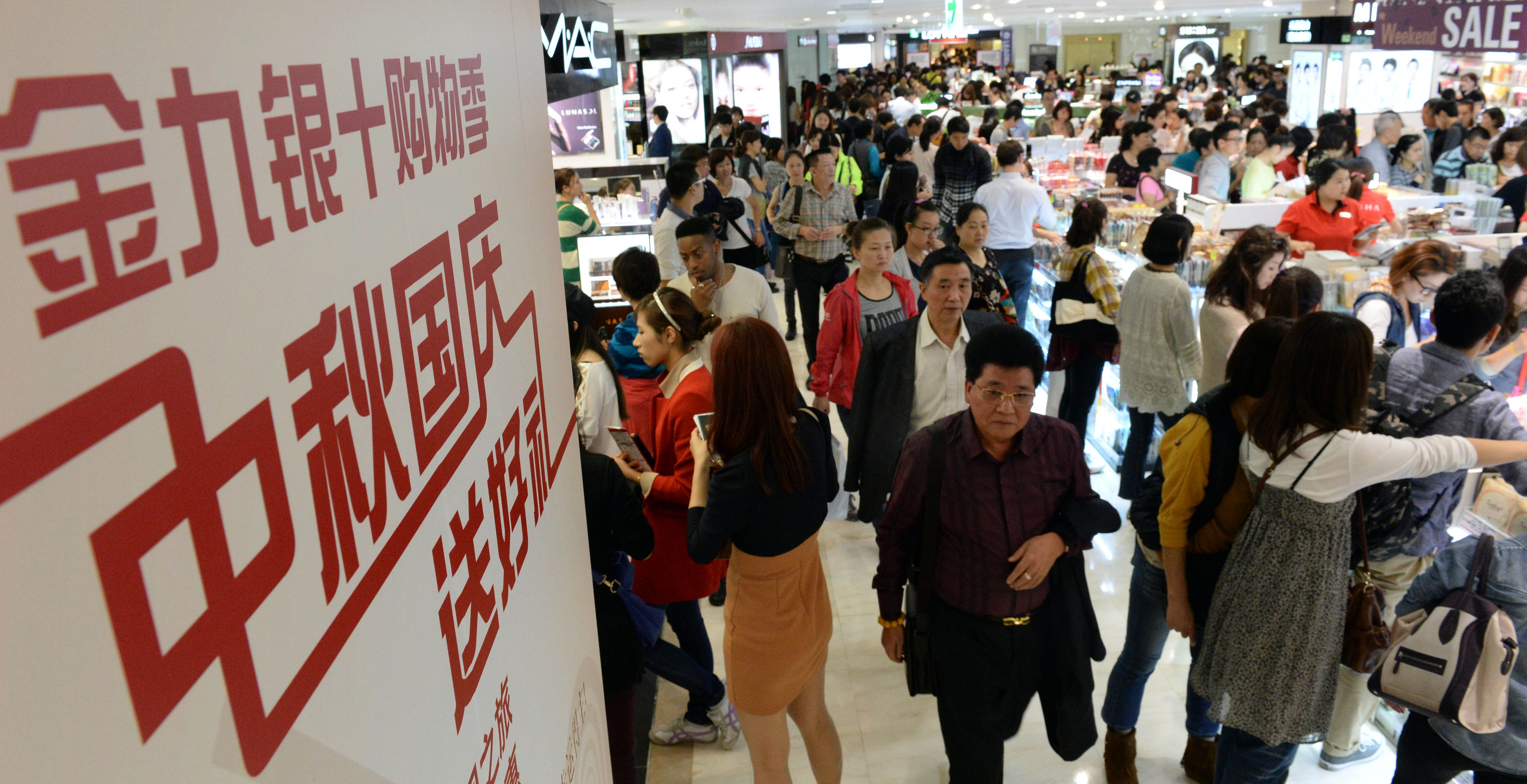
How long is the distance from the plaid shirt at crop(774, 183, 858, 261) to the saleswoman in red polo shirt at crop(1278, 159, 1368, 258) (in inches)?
98.5

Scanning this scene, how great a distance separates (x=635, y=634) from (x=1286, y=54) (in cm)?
3298

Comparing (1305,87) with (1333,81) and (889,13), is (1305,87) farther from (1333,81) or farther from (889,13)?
(889,13)

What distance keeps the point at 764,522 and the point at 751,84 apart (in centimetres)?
1462

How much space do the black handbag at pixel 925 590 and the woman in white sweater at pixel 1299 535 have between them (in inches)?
28.8

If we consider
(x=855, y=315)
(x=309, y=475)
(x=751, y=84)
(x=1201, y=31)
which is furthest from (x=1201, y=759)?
(x=1201, y=31)

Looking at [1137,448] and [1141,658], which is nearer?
[1141,658]

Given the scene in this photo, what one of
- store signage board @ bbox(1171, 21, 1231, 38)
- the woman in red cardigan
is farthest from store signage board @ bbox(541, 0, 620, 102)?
store signage board @ bbox(1171, 21, 1231, 38)

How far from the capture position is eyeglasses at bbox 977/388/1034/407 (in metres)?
2.37

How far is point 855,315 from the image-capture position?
414 centimetres

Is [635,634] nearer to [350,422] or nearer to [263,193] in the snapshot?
[350,422]

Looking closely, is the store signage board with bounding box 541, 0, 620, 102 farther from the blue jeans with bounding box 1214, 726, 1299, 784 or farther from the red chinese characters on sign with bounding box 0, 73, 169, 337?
the blue jeans with bounding box 1214, 726, 1299, 784

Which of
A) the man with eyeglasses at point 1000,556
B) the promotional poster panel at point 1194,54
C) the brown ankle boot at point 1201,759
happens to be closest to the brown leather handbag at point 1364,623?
the man with eyeglasses at point 1000,556

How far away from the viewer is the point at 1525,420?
3617mm

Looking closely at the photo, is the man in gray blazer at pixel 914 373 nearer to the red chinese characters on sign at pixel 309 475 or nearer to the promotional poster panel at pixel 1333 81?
the red chinese characters on sign at pixel 309 475
